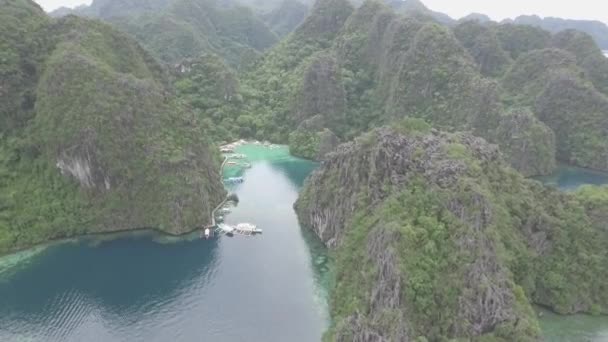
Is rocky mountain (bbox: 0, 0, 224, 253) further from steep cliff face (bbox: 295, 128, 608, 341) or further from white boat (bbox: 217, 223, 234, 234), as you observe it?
steep cliff face (bbox: 295, 128, 608, 341)

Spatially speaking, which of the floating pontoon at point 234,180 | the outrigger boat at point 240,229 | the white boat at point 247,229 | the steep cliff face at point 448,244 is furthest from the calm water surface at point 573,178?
the outrigger boat at point 240,229

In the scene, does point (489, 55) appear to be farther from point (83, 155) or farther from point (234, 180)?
point (83, 155)

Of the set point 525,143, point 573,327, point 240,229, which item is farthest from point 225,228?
point 525,143

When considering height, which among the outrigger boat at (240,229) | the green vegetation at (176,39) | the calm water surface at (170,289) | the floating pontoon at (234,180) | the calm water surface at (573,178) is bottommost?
the calm water surface at (170,289)

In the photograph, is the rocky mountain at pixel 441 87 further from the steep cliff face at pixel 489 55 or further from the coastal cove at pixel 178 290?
the coastal cove at pixel 178 290

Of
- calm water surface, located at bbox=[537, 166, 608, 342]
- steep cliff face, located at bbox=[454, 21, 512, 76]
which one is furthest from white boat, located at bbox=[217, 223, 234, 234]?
steep cliff face, located at bbox=[454, 21, 512, 76]

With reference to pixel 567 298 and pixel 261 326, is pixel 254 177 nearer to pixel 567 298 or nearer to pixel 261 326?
pixel 261 326
